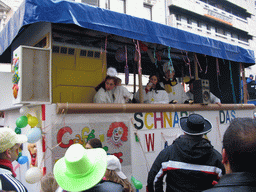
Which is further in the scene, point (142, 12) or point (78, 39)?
point (142, 12)

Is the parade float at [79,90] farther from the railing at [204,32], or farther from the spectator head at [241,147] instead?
the railing at [204,32]

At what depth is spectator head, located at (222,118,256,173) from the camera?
1291 mm

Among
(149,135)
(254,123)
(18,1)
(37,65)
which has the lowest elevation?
(149,135)

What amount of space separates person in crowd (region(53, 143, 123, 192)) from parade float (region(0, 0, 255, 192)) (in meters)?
1.81

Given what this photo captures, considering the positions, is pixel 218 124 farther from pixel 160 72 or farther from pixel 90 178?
pixel 90 178

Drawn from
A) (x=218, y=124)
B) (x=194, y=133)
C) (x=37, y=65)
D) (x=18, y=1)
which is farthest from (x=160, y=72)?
(x=18, y=1)

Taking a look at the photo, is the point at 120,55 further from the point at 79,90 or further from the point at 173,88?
the point at 173,88

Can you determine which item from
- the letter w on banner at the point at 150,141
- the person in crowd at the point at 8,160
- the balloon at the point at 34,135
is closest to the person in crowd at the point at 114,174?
the person in crowd at the point at 8,160

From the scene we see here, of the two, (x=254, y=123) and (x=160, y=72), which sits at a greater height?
(x=160, y=72)

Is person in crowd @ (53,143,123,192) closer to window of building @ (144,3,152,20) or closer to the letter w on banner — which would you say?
the letter w on banner

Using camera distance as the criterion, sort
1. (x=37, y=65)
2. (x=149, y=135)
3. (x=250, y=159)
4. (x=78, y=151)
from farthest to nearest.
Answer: (x=149, y=135) < (x=37, y=65) < (x=78, y=151) < (x=250, y=159)

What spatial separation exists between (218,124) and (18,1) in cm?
1258

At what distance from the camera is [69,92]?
17.2ft

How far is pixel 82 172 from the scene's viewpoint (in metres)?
1.93
